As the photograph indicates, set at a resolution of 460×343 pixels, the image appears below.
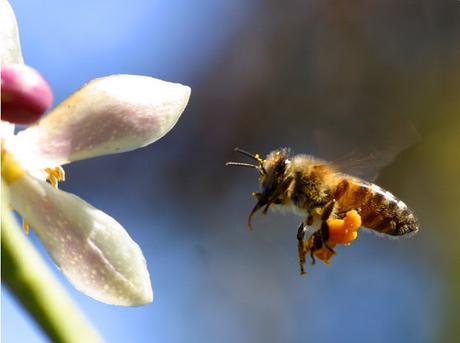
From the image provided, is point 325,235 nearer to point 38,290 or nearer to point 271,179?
point 271,179

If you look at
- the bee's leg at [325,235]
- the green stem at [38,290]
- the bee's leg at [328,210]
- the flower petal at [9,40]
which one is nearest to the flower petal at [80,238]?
the flower petal at [9,40]

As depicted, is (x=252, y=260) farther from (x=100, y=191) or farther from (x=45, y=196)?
(x=45, y=196)

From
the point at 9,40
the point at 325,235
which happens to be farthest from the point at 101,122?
the point at 325,235

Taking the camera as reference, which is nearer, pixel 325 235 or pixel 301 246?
pixel 325 235

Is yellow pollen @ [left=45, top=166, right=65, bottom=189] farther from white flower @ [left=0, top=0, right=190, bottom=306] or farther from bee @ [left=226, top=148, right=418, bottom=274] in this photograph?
bee @ [left=226, top=148, right=418, bottom=274]

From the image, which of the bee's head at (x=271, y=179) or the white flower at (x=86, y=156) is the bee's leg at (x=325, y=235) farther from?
the white flower at (x=86, y=156)

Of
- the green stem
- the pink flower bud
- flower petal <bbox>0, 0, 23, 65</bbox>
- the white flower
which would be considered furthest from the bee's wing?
the green stem
